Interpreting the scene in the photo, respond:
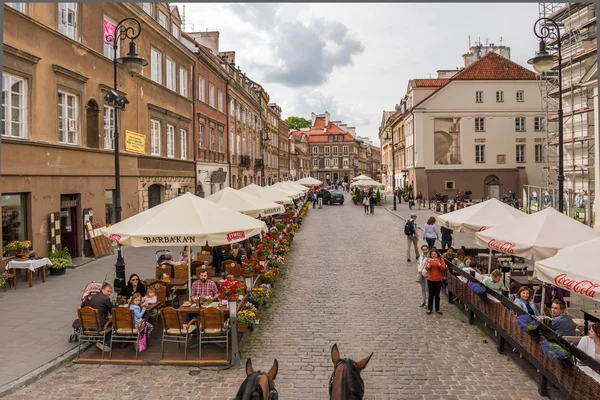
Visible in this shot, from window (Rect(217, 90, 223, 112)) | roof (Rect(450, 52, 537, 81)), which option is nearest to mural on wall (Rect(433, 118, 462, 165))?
roof (Rect(450, 52, 537, 81))

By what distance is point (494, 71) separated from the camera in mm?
46344

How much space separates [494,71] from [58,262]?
44386mm

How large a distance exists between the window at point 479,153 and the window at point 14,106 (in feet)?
137

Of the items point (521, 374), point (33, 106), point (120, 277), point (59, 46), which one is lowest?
point (521, 374)

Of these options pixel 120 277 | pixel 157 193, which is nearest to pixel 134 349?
pixel 120 277

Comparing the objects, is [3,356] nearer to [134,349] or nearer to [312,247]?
[134,349]

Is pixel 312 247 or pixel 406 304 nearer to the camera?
pixel 406 304

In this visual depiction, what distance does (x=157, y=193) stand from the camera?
25.1m

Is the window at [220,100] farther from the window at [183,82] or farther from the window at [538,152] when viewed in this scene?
the window at [538,152]

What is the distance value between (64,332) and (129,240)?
230cm

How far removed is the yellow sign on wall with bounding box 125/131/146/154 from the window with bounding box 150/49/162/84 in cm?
361

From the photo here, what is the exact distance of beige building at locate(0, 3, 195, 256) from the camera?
1381 cm

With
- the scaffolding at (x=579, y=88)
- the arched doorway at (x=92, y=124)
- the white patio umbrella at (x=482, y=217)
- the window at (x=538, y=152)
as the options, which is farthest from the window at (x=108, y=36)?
the window at (x=538, y=152)

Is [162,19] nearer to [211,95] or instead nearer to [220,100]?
[211,95]
